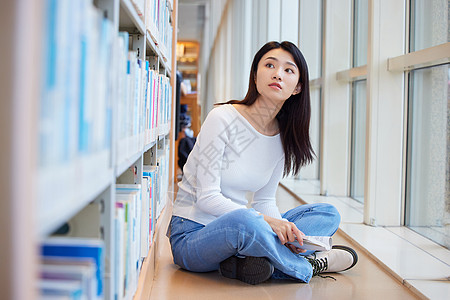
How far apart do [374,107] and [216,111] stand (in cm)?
103

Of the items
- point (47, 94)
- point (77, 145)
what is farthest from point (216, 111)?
point (47, 94)

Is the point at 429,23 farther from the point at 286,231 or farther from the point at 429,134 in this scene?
the point at 286,231

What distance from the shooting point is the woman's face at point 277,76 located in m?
1.94

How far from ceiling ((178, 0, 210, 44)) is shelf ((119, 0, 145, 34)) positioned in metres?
7.49

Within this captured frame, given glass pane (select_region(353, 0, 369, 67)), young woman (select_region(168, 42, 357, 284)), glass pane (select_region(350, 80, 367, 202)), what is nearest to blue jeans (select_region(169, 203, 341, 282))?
young woman (select_region(168, 42, 357, 284))

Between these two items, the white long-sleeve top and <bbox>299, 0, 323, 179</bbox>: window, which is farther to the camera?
<bbox>299, 0, 323, 179</bbox>: window

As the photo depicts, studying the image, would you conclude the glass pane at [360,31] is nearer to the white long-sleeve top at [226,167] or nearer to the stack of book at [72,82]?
the white long-sleeve top at [226,167]

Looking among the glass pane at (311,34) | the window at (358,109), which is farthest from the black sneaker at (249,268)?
the glass pane at (311,34)

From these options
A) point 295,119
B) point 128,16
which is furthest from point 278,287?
point 128,16

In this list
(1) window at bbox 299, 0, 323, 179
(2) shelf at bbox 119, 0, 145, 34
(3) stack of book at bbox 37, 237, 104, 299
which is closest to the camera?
(3) stack of book at bbox 37, 237, 104, 299

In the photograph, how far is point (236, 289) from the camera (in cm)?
177

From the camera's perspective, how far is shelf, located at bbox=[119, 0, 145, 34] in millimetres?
1216

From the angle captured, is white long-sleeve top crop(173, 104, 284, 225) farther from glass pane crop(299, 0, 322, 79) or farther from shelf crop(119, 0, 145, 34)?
glass pane crop(299, 0, 322, 79)

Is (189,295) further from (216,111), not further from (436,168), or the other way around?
(436,168)
